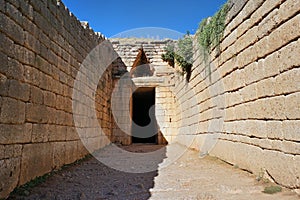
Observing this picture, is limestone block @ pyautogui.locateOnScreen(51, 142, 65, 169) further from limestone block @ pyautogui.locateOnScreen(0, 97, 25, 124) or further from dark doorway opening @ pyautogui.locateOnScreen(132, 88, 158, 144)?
dark doorway opening @ pyautogui.locateOnScreen(132, 88, 158, 144)

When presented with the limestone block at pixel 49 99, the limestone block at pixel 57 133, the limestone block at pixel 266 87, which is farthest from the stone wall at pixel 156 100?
the limestone block at pixel 266 87

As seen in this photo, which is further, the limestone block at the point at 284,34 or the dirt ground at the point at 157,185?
the dirt ground at the point at 157,185

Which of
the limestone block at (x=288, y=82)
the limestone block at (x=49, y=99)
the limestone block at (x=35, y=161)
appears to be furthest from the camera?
the limestone block at (x=49, y=99)

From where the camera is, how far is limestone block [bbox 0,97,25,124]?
3.06m

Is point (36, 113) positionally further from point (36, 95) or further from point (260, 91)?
point (260, 91)

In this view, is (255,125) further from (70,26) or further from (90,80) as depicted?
(90,80)

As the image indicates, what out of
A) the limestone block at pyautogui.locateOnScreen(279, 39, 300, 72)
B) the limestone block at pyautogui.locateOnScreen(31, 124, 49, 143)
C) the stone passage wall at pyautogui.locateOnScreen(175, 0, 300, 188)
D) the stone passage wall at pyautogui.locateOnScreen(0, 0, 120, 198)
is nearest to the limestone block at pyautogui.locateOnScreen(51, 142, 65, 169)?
the stone passage wall at pyautogui.locateOnScreen(0, 0, 120, 198)

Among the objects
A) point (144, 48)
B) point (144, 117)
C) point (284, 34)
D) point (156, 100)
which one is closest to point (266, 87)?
point (284, 34)

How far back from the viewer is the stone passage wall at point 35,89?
10.3 feet

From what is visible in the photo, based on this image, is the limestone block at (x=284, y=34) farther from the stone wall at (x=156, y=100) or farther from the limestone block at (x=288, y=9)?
the stone wall at (x=156, y=100)

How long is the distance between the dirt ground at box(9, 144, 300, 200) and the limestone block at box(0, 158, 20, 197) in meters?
0.13

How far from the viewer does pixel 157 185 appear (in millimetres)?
4066

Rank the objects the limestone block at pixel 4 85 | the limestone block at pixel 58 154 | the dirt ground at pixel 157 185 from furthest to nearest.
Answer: the limestone block at pixel 58 154 → the dirt ground at pixel 157 185 → the limestone block at pixel 4 85

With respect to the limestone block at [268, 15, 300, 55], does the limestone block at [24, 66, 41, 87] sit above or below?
below
